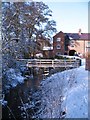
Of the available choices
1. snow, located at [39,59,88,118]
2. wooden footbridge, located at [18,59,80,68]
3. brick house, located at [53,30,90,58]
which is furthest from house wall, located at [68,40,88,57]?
snow, located at [39,59,88,118]

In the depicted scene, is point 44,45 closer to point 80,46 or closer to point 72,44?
point 72,44

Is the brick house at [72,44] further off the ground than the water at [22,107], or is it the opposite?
the brick house at [72,44]

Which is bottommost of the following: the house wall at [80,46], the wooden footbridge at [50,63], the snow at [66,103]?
the snow at [66,103]

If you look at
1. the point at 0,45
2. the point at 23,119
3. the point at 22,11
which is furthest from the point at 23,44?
the point at 23,119

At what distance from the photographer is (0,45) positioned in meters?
4.62

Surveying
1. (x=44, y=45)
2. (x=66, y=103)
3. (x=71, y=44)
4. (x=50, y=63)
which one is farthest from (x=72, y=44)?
(x=66, y=103)

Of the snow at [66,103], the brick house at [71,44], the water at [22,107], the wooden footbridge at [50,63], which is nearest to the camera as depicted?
the snow at [66,103]

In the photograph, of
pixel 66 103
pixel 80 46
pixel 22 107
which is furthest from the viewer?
pixel 80 46

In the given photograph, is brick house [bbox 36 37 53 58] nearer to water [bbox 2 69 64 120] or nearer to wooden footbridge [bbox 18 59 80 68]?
wooden footbridge [bbox 18 59 80 68]

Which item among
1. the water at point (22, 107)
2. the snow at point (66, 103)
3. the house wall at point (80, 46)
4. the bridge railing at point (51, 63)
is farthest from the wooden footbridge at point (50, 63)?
the house wall at point (80, 46)

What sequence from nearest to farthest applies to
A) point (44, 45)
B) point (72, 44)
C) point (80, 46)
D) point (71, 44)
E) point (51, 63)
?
point (51, 63) → point (44, 45) → point (71, 44) → point (72, 44) → point (80, 46)

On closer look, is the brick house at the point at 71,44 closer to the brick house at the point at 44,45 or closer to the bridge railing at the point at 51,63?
the brick house at the point at 44,45

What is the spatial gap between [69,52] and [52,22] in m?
4.83

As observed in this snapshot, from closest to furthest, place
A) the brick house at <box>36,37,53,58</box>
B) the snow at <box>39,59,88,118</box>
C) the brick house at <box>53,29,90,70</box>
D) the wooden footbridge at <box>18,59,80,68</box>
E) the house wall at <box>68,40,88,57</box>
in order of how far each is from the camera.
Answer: the snow at <box>39,59,88,118</box>, the wooden footbridge at <box>18,59,80,68</box>, the brick house at <box>36,37,53,58</box>, the brick house at <box>53,29,90,70</box>, the house wall at <box>68,40,88,57</box>
